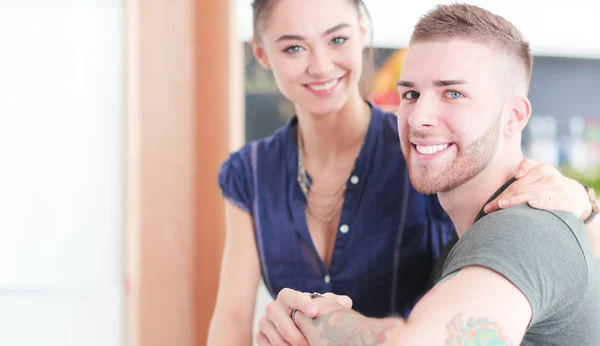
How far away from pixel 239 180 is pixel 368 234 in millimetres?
347

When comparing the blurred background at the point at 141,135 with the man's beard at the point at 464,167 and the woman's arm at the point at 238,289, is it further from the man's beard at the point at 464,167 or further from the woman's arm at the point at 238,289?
the man's beard at the point at 464,167

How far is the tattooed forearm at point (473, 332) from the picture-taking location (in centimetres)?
88

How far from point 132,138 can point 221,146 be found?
452mm

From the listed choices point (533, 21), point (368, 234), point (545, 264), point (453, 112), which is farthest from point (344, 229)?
point (533, 21)

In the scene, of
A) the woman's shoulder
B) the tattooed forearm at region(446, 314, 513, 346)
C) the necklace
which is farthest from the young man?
the woman's shoulder

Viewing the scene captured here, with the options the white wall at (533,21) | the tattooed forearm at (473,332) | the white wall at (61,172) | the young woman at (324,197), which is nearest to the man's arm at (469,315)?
the tattooed forearm at (473,332)

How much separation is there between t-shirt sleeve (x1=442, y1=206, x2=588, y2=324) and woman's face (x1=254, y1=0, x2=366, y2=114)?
0.65 m

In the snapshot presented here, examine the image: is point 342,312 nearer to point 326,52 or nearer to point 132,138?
point 326,52

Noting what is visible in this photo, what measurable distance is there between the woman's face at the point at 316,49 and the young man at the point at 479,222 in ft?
0.99

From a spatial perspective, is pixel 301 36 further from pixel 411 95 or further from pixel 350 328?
pixel 350 328

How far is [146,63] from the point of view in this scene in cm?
316

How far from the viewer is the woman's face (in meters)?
1.57

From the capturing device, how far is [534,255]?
926mm

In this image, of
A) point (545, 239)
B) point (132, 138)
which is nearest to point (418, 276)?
point (545, 239)
